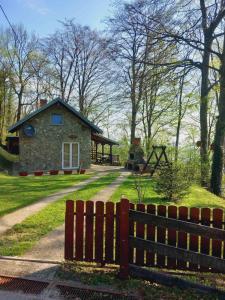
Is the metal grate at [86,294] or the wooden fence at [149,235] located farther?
the wooden fence at [149,235]

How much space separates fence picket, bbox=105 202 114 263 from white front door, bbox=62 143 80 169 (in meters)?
20.8

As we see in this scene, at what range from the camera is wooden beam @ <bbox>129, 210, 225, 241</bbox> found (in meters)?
4.59

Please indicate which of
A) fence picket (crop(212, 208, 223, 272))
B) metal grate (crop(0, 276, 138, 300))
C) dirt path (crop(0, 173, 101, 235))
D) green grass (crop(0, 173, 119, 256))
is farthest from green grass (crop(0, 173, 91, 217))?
fence picket (crop(212, 208, 223, 272))

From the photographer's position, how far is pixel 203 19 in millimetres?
15242

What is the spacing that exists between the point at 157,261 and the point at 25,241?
2.86 meters

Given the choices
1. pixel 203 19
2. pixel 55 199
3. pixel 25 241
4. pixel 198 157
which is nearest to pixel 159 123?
pixel 198 157

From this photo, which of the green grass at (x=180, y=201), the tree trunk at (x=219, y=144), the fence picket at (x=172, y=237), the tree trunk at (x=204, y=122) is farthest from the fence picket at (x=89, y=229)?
the tree trunk at (x=204, y=122)

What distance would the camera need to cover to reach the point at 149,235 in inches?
199

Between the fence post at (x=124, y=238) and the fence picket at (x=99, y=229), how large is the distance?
1.32 ft

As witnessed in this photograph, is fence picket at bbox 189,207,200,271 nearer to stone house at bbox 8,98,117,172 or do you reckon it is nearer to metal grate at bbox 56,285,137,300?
metal grate at bbox 56,285,137,300

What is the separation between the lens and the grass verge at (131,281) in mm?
4457

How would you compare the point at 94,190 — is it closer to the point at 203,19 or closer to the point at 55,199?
the point at 55,199

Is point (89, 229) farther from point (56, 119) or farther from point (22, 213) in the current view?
point (56, 119)

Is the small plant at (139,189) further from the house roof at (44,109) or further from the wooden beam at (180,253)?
the house roof at (44,109)
